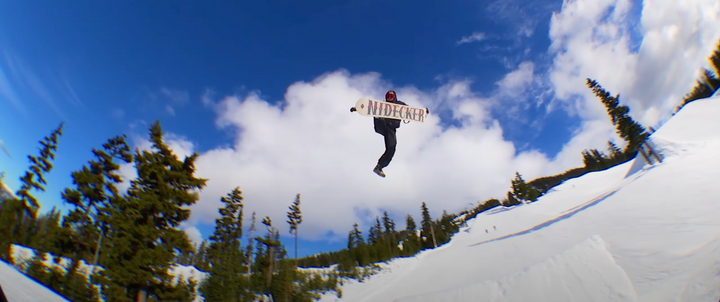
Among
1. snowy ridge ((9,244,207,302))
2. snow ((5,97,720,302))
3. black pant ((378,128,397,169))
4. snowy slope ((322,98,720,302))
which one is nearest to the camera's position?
black pant ((378,128,397,169))

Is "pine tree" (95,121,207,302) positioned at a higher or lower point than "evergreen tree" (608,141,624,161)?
lower

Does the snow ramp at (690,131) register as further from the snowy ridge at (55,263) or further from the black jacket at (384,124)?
the snowy ridge at (55,263)

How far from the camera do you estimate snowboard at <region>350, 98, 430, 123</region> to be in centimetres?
548

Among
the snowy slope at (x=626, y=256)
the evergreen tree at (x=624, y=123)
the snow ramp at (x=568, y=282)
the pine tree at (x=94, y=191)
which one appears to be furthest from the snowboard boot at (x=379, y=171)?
the evergreen tree at (x=624, y=123)

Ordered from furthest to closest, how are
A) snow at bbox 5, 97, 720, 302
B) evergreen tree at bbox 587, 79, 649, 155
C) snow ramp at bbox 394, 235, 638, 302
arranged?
evergreen tree at bbox 587, 79, 649, 155 < snow ramp at bbox 394, 235, 638, 302 < snow at bbox 5, 97, 720, 302

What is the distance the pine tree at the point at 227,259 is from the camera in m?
23.8

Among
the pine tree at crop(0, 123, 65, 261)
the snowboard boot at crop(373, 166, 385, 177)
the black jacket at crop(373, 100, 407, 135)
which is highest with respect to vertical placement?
the pine tree at crop(0, 123, 65, 261)

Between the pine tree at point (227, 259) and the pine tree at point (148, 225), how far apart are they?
488 inches

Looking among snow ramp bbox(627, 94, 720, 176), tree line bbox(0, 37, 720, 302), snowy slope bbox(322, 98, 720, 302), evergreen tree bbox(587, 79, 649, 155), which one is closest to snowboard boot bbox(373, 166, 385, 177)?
snowy slope bbox(322, 98, 720, 302)

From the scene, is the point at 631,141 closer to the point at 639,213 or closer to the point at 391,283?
the point at 639,213

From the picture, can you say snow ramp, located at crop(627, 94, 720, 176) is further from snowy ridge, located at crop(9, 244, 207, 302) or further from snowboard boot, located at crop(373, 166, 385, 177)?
snowy ridge, located at crop(9, 244, 207, 302)

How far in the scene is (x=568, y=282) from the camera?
947cm

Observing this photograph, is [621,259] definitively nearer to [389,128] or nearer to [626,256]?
[626,256]

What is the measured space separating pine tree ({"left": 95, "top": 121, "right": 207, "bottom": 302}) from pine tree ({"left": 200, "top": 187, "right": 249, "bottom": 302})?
12.4 meters
